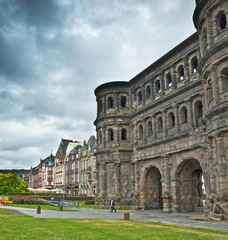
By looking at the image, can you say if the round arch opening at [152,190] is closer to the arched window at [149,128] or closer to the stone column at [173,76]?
the arched window at [149,128]

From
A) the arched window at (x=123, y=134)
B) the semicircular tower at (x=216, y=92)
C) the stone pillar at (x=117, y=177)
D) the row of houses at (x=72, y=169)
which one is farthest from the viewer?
the row of houses at (x=72, y=169)

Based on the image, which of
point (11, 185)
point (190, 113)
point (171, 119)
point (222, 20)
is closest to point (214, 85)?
point (222, 20)

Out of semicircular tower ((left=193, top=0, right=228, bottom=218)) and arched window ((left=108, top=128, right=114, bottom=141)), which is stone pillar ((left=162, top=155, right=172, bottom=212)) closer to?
semicircular tower ((left=193, top=0, right=228, bottom=218))

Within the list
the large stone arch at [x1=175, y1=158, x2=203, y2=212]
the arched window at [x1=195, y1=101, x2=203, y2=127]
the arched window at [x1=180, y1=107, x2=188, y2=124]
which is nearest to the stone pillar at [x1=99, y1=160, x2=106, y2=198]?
the large stone arch at [x1=175, y1=158, x2=203, y2=212]

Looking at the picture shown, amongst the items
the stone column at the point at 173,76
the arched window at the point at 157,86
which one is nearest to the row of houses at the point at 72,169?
the arched window at the point at 157,86

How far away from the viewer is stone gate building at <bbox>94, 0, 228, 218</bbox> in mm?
20719

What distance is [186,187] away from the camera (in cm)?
2975

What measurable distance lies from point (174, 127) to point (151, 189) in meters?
8.79

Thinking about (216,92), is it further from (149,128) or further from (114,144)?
(114,144)

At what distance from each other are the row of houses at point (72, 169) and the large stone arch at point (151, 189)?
27.7 meters

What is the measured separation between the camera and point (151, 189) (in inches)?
1385

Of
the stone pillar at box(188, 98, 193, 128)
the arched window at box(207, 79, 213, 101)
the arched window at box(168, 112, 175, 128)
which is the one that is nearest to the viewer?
the arched window at box(207, 79, 213, 101)

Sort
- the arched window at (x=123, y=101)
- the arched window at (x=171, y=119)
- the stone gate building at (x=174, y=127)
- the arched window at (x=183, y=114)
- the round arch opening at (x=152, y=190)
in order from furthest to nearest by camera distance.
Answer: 1. the arched window at (x=123, y=101)
2. the round arch opening at (x=152, y=190)
3. the arched window at (x=171, y=119)
4. the arched window at (x=183, y=114)
5. the stone gate building at (x=174, y=127)

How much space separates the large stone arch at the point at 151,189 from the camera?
114 feet
